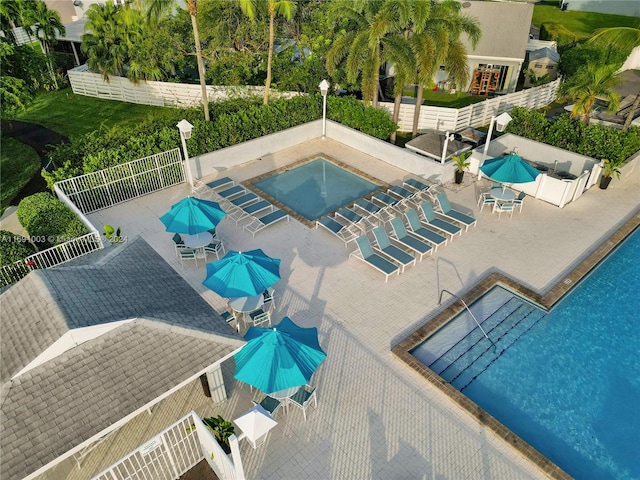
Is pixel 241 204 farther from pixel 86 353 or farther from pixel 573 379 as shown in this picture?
pixel 573 379

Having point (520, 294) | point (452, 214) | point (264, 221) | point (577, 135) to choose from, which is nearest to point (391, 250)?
point (452, 214)

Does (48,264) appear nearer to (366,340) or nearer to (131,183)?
(131,183)

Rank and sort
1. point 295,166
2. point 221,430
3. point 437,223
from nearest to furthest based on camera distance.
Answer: point 221,430
point 437,223
point 295,166

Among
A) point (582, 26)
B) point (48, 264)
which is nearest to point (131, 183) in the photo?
point (48, 264)

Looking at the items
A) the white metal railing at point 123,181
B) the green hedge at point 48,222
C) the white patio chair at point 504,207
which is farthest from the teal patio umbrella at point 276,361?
the white metal railing at point 123,181

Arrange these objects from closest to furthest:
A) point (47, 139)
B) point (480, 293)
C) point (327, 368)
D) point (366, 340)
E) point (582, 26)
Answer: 1. point (327, 368)
2. point (366, 340)
3. point (480, 293)
4. point (47, 139)
5. point (582, 26)
